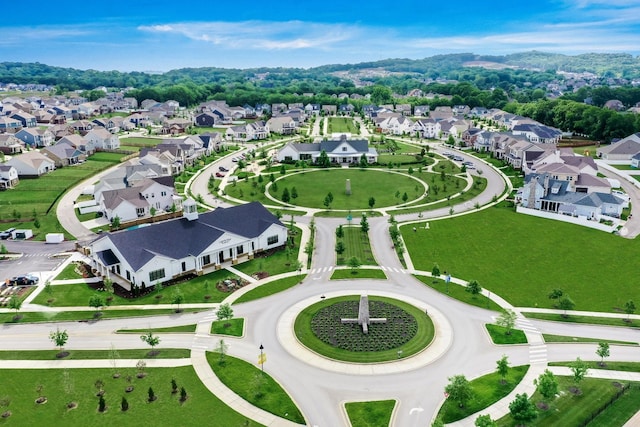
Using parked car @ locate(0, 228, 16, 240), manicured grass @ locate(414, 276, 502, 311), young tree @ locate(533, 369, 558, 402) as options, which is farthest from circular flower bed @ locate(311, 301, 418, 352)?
parked car @ locate(0, 228, 16, 240)

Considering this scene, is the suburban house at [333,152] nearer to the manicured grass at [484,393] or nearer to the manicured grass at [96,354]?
the manicured grass at [96,354]

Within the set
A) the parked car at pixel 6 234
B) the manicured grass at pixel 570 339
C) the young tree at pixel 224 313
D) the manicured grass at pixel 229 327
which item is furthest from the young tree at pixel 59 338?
the manicured grass at pixel 570 339

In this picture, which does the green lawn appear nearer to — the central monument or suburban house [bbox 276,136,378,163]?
the central monument

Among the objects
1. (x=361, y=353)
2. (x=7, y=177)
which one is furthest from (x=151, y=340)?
(x=7, y=177)

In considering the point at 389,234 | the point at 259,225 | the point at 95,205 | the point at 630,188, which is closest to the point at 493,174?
the point at 630,188

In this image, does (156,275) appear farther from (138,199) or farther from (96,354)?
(138,199)
